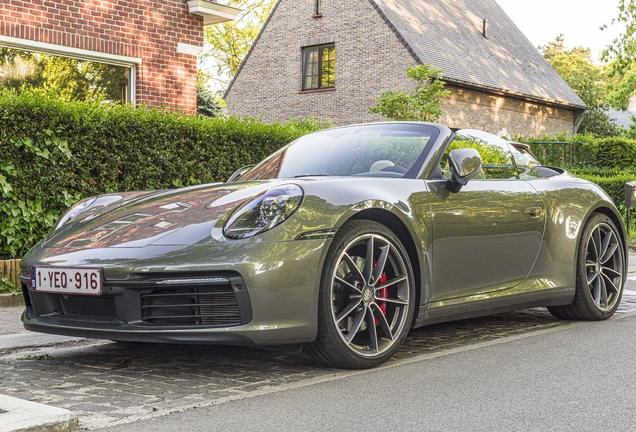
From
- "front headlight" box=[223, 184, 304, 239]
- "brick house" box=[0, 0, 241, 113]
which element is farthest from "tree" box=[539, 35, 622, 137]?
"front headlight" box=[223, 184, 304, 239]

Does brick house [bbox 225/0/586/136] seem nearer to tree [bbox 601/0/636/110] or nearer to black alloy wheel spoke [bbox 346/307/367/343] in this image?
tree [bbox 601/0/636/110]

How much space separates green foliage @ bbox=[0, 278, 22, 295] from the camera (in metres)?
7.22

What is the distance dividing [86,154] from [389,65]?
756 inches

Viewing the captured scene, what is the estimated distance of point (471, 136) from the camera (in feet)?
18.3

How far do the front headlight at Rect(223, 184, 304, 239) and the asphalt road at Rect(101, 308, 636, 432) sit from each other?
2.57 ft

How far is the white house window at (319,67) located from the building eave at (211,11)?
1521 centimetres

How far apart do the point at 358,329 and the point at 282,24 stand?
2696 cm

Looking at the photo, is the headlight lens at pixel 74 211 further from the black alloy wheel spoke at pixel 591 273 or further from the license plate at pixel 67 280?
the black alloy wheel spoke at pixel 591 273

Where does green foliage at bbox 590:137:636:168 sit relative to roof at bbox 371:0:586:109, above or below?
below

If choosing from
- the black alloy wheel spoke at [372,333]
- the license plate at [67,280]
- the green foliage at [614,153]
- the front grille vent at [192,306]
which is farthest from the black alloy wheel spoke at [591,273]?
the green foliage at [614,153]

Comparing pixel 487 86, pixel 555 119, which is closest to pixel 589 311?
pixel 487 86

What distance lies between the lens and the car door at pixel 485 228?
4789 mm

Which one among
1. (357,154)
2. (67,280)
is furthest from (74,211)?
(357,154)

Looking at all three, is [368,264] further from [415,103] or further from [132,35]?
[415,103]
